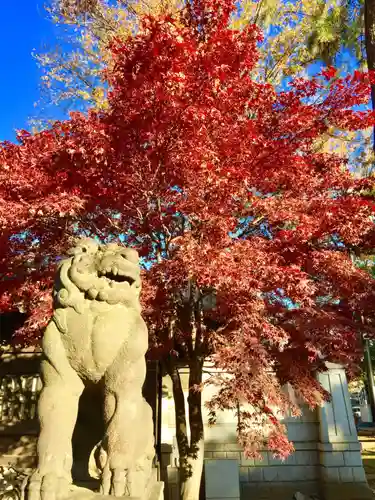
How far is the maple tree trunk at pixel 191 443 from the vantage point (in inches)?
252

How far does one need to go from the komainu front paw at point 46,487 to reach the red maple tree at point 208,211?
2585mm

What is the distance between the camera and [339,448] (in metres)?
8.80

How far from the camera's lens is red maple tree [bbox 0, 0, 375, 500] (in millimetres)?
5355

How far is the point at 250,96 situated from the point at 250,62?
51 cm

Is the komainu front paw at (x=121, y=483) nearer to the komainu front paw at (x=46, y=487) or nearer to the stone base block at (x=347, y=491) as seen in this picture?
the komainu front paw at (x=46, y=487)

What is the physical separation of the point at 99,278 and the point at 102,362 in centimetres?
68

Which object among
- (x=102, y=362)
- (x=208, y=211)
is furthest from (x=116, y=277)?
(x=208, y=211)

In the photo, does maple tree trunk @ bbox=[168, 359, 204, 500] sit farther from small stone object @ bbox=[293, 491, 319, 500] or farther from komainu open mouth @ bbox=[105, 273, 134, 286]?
komainu open mouth @ bbox=[105, 273, 134, 286]

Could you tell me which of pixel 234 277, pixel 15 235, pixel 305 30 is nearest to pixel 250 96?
pixel 234 277

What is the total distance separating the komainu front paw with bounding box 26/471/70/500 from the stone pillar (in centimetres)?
763

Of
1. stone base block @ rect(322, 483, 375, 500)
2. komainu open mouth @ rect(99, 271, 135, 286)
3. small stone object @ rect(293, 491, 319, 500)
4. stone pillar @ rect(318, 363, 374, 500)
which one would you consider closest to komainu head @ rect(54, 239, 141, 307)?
komainu open mouth @ rect(99, 271, 135, 286)

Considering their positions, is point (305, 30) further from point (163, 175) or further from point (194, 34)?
point (163, 175)

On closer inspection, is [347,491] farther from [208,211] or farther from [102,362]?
[102,362]

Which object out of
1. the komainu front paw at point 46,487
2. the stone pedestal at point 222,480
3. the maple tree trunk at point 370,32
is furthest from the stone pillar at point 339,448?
the komainu front paw at point 46,487
